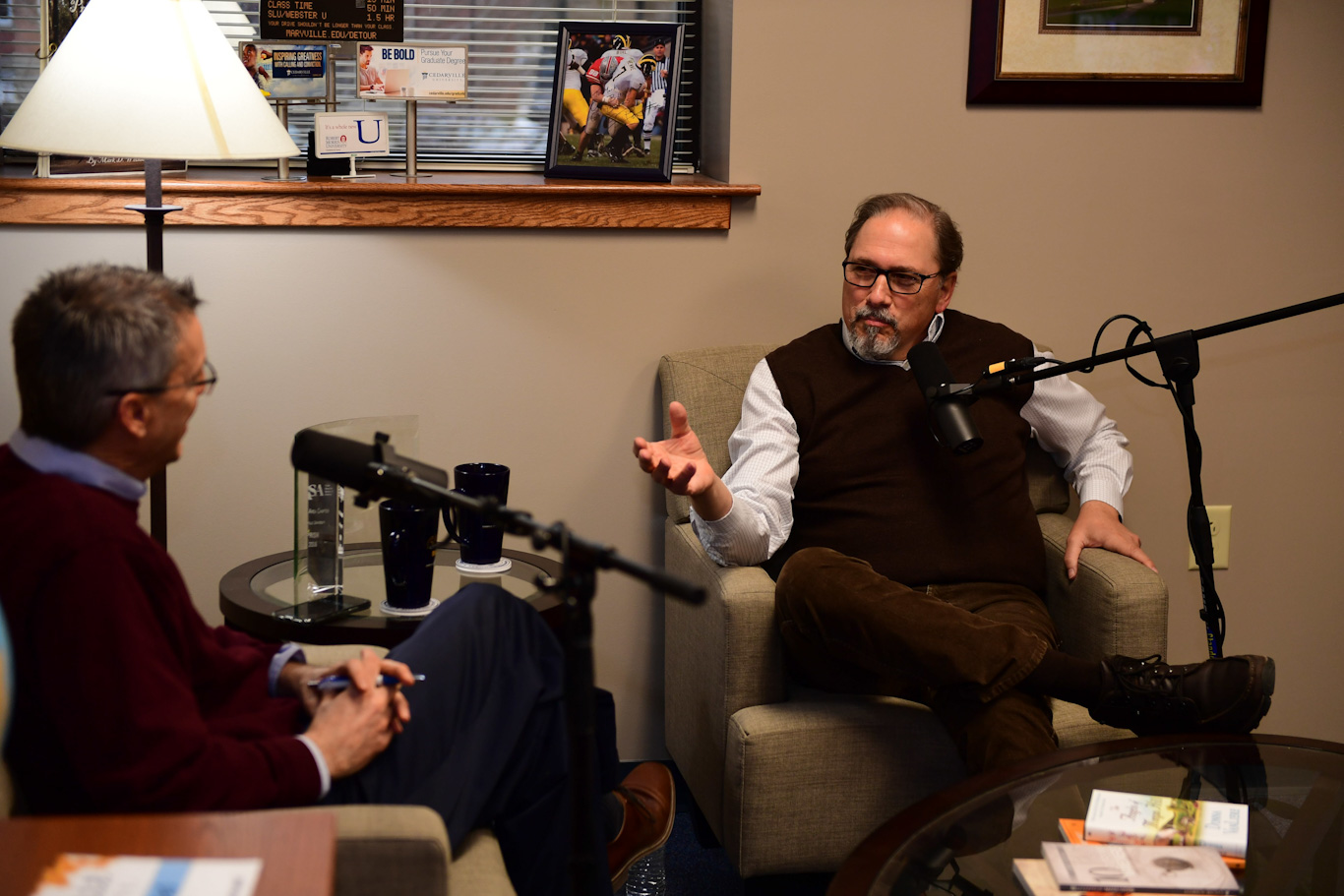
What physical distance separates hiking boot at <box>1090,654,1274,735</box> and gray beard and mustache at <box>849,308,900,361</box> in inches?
26.0

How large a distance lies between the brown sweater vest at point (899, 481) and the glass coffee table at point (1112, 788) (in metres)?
0.52

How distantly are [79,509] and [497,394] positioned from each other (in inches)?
50.1

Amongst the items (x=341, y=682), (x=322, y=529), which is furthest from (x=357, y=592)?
(x=341, y=682)

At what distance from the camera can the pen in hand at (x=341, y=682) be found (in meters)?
1.44

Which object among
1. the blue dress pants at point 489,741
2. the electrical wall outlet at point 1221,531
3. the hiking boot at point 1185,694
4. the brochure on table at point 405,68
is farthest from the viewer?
the electrical wall outlet at point 1221,531

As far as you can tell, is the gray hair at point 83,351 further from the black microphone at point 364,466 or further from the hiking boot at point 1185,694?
the hiking boot at point 1185,694

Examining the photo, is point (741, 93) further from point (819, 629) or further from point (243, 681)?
point (243, 681)

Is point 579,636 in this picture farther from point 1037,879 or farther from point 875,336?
point 875,336

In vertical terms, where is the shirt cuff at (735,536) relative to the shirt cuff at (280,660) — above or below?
above

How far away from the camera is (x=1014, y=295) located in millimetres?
2549

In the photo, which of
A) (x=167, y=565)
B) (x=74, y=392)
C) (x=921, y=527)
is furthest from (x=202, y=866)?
(x=921, y=527)

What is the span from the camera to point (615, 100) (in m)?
2.45

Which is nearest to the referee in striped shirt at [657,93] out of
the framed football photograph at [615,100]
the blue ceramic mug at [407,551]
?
the framed football photograph at [615,100]

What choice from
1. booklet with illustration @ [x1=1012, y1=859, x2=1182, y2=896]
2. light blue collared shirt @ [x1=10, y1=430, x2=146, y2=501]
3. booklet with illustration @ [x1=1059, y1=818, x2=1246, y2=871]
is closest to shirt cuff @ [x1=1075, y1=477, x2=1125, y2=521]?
booklet with illustration @ [x1=1059, y1=818, x2=1246, y2=871]
